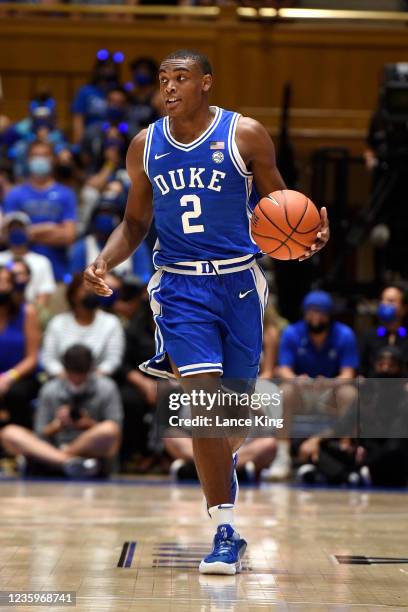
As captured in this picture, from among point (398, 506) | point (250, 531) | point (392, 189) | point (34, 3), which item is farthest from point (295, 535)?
point (34, 3)

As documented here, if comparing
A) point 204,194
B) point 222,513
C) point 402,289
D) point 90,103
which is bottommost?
point 222,513

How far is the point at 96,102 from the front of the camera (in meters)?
15.0

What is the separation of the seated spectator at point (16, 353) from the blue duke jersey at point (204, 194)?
213 inches

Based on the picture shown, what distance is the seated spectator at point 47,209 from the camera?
41.5 ft

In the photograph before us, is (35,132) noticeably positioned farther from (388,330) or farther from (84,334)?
(388,330)

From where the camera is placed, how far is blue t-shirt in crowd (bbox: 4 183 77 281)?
42.0 ft

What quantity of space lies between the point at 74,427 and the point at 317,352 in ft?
7.24

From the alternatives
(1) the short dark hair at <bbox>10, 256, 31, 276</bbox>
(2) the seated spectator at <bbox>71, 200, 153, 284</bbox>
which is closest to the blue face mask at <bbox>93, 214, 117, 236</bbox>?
(2) the seated spectator at <bbox>71, 200, 153, 284</bbox>

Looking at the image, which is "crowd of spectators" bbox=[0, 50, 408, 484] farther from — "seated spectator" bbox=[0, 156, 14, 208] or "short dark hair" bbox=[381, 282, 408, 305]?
"seated spectator" bbox=[0, 156, 14, 208]

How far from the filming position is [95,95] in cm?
1516

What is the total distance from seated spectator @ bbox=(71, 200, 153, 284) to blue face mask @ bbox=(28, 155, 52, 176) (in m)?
0.84

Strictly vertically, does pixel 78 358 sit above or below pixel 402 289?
below

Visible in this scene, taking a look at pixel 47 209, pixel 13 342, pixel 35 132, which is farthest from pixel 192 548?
pixel 35 132

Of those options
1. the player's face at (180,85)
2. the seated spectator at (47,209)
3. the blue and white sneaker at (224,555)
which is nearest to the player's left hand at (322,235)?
the player's face at (180,85)
